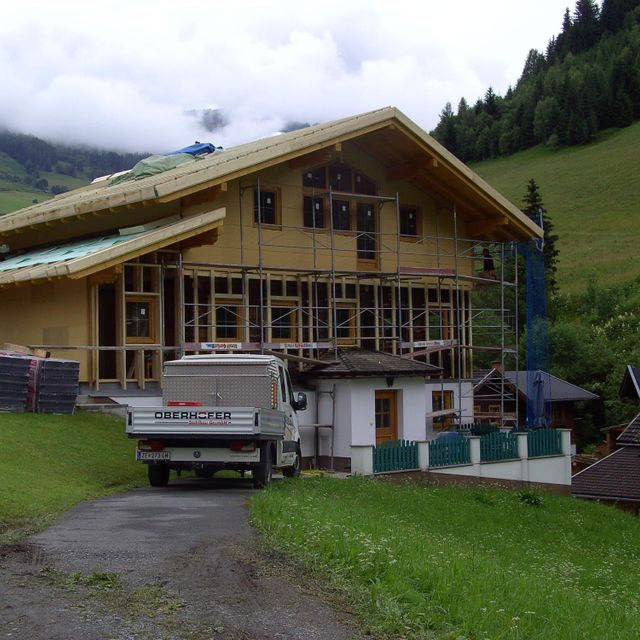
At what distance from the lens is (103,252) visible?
1027 inches

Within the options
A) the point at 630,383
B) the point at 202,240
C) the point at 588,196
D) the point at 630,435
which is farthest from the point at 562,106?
the point at 202,240

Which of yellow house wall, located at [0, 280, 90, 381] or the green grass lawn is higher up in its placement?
yellow house wall, located at [0, 280, 90, 381]

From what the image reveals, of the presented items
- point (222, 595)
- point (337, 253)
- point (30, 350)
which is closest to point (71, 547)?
point (222, 595)

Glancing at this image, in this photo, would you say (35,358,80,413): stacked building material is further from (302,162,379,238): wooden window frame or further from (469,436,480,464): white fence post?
(469,436,480,464): white fence post

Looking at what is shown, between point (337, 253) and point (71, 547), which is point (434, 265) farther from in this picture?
point (71, 547)

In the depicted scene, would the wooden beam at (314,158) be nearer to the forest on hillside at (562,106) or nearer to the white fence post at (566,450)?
the white fence post at (566,450)

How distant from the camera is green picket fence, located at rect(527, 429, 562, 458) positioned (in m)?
31.1

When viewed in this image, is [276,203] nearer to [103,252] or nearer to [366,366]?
[366,366]

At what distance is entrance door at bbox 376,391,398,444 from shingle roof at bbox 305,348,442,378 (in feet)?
2.91

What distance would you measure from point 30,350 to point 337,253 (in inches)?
439

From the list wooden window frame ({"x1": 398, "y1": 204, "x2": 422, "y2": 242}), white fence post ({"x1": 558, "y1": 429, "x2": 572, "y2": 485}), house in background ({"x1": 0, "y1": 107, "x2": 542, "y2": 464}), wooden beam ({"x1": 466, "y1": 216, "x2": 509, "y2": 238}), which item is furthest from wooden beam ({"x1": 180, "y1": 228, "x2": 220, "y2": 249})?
white fence post ({"x1": 558, "y1": 429, "x2": 572, "y2": 485})

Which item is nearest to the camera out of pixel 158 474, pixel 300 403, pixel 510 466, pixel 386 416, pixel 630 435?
pixel 158 474

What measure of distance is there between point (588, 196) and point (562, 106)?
29582 mm

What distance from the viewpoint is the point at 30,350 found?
87.6 feet
